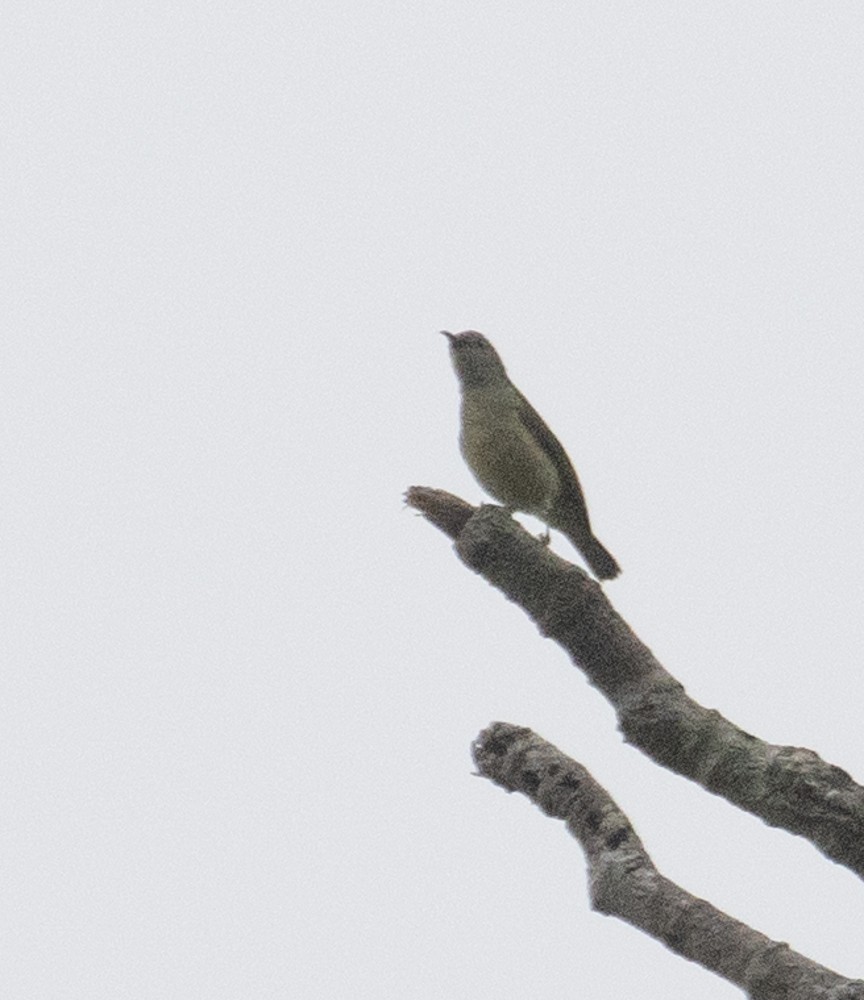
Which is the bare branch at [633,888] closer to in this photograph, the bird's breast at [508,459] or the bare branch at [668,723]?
the bare branch at [668,723]

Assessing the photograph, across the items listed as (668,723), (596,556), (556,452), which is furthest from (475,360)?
(668,723)

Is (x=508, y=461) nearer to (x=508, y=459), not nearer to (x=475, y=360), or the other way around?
(x=508, y=459)

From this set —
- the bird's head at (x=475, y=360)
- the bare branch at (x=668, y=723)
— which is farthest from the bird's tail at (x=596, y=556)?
the bare branch at (x=668, y=723)

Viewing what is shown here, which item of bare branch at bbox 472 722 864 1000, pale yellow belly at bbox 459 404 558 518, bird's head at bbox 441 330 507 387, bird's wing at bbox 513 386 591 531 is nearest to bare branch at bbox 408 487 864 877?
bare branch at bbox 472 722 864 1000

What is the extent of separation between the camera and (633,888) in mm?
3965

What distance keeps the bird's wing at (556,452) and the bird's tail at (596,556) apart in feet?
1.21

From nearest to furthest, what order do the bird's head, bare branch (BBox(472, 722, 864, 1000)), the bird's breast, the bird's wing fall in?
bare branch (BBox(472, 722, 864, 1000)), the bird's breast, the bird's wing, the bird's head

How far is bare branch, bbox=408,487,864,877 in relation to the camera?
3.85m

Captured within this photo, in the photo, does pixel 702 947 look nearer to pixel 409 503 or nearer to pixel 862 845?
pixel 862 845

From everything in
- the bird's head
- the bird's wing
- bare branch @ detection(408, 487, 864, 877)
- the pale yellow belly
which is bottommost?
bare branch @ detection(408, 487, 864, 877)

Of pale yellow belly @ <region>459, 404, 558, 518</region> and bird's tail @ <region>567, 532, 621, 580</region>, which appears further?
bird's tail @ <region>567, 532, 621, 580</region>

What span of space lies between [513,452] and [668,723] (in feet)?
22.3

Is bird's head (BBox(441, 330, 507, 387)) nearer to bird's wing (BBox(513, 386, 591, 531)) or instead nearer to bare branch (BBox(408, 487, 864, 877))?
bird's wing (BBox(513, 386, 591, 531))

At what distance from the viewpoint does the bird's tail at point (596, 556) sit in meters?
11.8
